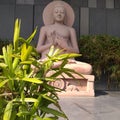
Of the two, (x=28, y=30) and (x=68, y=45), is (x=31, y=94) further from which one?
(x=28, y=30)

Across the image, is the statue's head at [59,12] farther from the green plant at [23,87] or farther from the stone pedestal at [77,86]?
the green plant at [23,87]

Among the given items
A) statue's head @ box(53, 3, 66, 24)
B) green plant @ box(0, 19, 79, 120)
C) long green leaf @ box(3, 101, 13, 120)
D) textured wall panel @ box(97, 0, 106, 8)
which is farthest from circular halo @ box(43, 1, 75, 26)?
long green leaf @ box(3, 101, 13, 120)

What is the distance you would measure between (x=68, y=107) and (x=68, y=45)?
238cm

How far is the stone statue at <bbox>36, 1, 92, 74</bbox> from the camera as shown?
20.9ft

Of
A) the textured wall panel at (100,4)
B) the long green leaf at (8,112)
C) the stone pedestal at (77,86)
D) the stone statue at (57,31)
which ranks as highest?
the textured wall panel at (100,4)

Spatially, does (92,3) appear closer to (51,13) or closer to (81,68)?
(51,13)

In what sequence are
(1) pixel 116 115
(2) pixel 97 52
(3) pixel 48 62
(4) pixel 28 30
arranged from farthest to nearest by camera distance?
(4) pixel 28 30
(2) pixel 97 52
(1) pixel 116 115
(3) pixel 48 62

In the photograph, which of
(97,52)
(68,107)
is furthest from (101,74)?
(68,107)

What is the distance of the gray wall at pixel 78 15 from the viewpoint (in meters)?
8.02

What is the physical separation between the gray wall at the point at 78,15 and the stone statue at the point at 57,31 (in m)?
1.17

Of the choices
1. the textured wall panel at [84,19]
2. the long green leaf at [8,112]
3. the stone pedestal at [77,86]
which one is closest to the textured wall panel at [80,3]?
the textured wall panel at [84,19]

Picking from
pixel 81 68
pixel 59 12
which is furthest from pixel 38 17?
pixel 81 68

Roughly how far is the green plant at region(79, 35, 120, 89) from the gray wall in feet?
2.95

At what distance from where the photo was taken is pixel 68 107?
429cm
